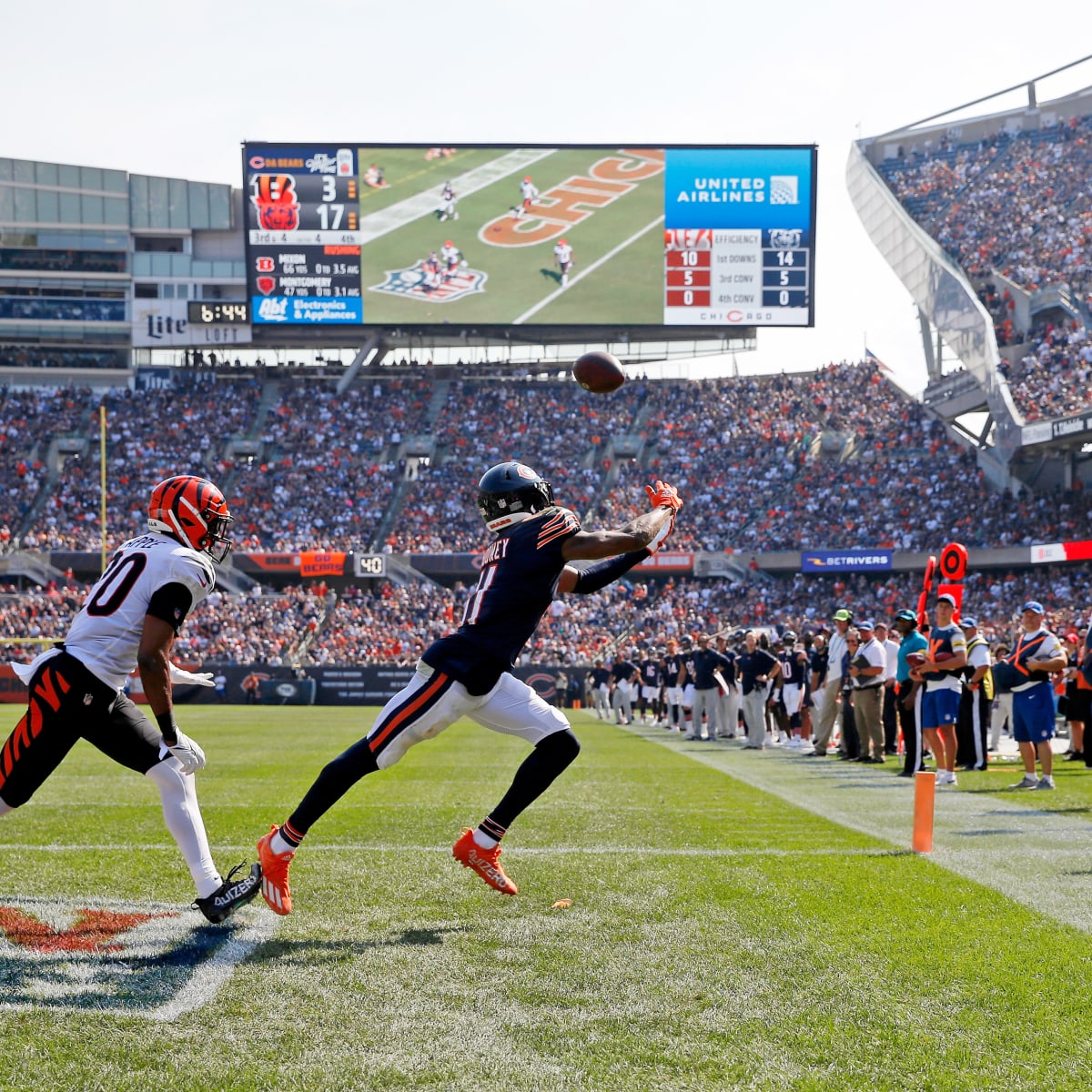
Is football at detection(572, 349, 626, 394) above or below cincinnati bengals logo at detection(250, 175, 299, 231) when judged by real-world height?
below

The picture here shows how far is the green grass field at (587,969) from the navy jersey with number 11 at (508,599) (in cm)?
113

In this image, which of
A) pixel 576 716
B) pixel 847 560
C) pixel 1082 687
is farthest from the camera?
pixel 847 560

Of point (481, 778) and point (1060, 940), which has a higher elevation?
point (1060, 940)

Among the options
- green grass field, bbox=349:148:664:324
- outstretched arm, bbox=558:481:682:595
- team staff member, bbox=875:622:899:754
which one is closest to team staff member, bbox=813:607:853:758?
team staff member, bbox=875:622:899:754

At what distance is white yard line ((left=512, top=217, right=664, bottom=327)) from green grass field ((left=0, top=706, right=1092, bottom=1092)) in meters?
39.3

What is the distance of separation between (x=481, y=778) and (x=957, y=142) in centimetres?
4535

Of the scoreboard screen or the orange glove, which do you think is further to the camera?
the scoreboard screen

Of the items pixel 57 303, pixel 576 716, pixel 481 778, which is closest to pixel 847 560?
pixel 576 716

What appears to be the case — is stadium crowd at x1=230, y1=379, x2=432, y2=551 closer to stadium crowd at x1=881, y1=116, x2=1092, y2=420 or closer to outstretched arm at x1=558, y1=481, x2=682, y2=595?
stadium crowd at x1=881, y1=116, x2=1092, y2=420

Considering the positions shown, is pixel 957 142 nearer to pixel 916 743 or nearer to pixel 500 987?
pixel 916 743

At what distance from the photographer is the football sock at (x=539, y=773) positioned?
579 centimetres

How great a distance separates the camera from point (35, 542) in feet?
148

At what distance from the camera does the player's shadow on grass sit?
4656 millimetres

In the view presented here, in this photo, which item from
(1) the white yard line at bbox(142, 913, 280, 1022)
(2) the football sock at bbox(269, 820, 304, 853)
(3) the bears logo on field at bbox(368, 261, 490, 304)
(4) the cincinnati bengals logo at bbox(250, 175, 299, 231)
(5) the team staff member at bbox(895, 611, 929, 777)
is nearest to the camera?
(1) the white yard line at bbox(142, 913, 280, 1022)
